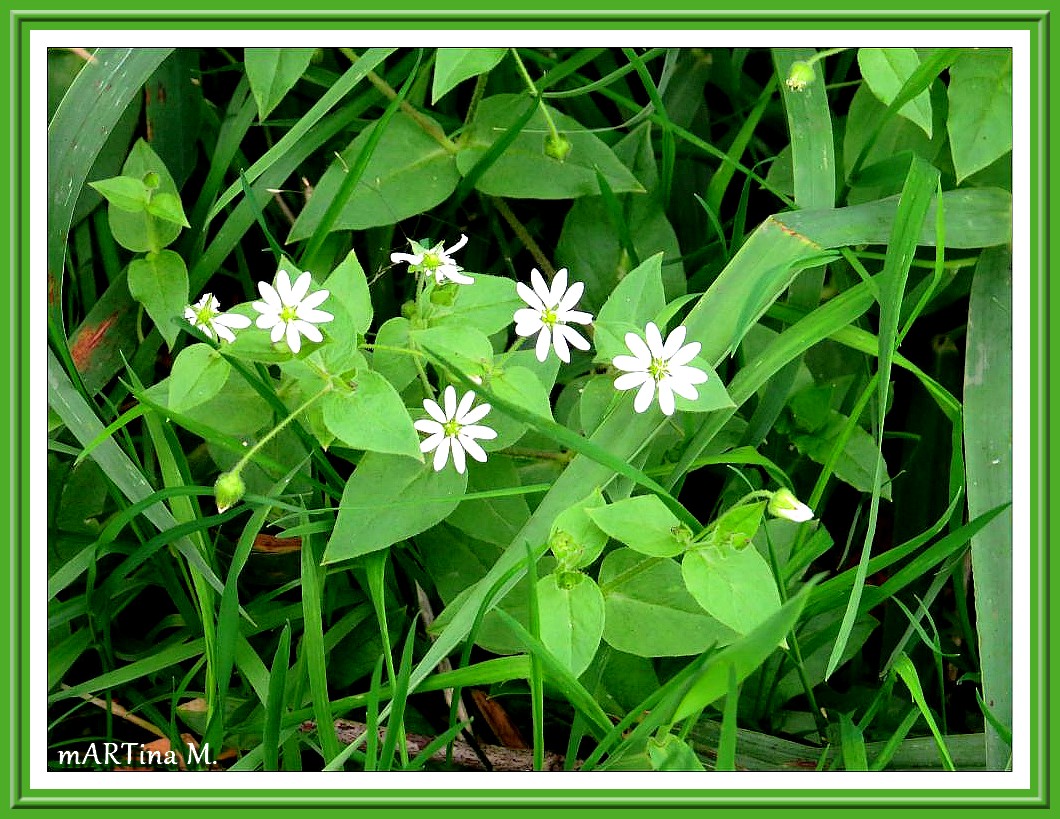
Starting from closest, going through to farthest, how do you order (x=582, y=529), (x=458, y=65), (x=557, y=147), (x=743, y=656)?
1. (x=743, y=656)
2. (x=582, y=529)
3. (x=458, y=65)
4. (x=557, y=147)

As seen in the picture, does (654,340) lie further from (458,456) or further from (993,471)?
(993,471)

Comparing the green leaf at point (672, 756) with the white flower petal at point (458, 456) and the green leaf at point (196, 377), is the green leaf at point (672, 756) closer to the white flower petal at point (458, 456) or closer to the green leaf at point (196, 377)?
the white flower petal at point (458, 456)

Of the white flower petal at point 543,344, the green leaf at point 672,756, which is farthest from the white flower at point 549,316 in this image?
the green leaf at point 672,756

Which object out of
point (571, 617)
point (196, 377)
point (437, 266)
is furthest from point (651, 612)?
point (196, 377)

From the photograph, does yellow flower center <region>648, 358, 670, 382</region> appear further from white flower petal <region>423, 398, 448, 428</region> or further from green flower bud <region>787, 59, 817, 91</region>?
green flower bud <region>787, 59, 817, 91</region>

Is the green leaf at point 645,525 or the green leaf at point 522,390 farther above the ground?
the green leaf at point 522,390
